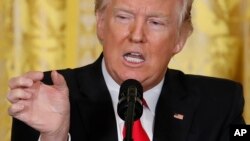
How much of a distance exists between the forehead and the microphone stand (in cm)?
58

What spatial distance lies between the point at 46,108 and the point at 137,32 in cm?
41

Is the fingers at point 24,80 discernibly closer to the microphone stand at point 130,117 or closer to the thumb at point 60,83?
the thumb at point 60,83

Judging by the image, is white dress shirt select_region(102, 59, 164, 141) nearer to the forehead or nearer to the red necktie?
the red necktie

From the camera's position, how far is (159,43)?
191 cm

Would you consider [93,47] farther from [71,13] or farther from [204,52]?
[204,52]

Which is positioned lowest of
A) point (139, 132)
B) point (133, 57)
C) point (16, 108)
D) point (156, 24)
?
point (139, 132)

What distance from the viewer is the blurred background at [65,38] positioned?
2555 mm

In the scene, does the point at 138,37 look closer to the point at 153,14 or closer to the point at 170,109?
the point at 153,14

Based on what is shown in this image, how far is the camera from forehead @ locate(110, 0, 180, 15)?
1864 mm

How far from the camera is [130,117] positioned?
1299 mm

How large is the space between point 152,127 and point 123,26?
346 millimetres

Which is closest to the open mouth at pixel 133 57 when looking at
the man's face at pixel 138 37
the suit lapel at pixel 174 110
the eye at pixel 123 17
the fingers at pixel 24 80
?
the man's face at pixel 138 37

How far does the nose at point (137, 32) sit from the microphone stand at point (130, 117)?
0.50 meters

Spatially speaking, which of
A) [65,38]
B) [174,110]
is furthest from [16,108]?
[65,38]
